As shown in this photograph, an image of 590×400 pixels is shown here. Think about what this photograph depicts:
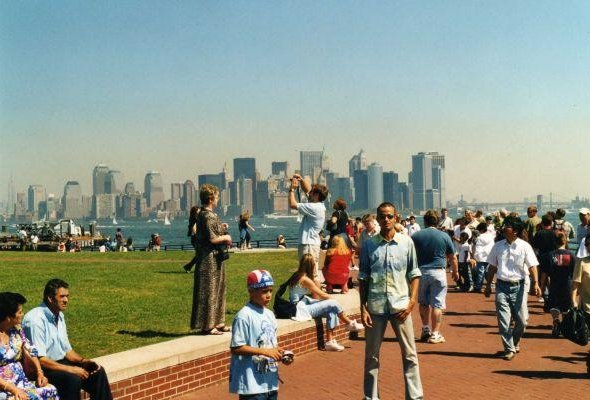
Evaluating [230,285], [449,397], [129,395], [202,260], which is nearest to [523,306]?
[449,397]

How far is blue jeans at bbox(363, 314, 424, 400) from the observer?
6820mm

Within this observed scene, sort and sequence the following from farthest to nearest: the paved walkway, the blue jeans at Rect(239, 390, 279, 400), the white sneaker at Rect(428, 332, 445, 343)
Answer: the white sneaker at Rect(428, 332, 445, 343), the paved walkway, the blue jeans at Rect(239, 390, 279, 400)

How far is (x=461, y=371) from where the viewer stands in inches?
339

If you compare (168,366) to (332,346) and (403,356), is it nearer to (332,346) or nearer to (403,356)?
(403,356)

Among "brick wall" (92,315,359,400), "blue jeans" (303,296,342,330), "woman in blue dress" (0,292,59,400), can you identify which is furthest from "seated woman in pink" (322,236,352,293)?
"woman in blue dress" (0,292,59,400)

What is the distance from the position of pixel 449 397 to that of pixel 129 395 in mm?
3251

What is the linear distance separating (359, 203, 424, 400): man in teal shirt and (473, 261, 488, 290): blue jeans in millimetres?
9882

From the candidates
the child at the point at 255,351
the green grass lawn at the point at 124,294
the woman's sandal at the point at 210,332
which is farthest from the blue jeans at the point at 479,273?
the child at the point at 255,351

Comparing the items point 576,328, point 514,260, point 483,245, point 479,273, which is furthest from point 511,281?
point 479,273

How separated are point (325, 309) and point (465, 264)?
8310 millimetres

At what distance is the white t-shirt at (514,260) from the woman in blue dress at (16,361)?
232 inches

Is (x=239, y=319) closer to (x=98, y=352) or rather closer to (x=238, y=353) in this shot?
(x=238, y=353)

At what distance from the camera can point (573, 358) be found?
31.1ft

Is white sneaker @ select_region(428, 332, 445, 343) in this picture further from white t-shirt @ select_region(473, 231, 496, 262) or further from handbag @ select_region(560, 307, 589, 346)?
white t-shirt @ select_region(473, 231, 496, 262)
